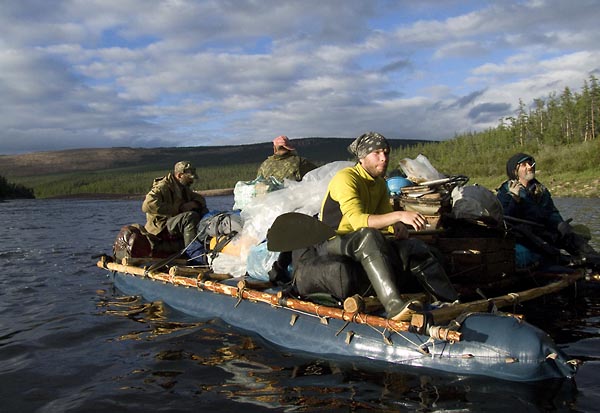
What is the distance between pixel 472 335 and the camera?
4.57m

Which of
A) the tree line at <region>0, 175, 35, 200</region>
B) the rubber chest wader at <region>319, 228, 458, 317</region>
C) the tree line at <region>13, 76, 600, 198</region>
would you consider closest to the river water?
the rubber chest wader at <region>319, 228, 458, 317</region>

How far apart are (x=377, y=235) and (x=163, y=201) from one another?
18.3ft

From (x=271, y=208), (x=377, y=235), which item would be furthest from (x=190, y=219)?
(x=377, y=235)

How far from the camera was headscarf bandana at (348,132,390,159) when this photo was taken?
18.0ft

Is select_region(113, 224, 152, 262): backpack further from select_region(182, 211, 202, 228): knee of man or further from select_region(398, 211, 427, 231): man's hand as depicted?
select_region(398, 211, 427, 231): man's hand

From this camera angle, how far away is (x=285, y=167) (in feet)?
28.8

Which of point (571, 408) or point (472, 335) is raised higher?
point (472, 335)

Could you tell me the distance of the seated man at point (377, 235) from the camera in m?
4.99

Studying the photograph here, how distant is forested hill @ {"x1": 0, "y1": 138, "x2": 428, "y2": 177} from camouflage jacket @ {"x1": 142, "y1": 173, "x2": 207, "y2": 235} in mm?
145457

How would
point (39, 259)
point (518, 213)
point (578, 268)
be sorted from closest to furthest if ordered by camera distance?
point (578, 268) < point (518, 213) < point (39, 259)

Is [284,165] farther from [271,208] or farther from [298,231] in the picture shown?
[298,231]

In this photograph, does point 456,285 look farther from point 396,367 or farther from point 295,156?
point 295,156

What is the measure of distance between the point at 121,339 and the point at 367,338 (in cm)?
328

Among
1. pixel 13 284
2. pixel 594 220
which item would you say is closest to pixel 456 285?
pixel 13 284
